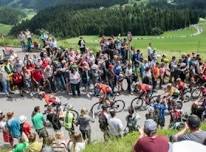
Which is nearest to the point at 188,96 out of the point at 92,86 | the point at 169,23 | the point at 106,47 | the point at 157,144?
the point at 92,86

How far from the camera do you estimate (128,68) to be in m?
29.6

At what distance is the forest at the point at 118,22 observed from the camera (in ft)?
442

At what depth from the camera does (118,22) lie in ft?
477

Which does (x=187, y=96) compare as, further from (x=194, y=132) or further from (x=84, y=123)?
(x=194, y=132)

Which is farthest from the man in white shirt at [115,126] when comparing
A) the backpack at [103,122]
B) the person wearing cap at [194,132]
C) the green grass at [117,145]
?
the person wearing cap at [194,132]

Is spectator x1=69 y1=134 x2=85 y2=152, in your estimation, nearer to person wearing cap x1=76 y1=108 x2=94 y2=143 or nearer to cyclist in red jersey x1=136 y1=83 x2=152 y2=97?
person wearing cap x1=76 y1=108 x2=94 y2=143

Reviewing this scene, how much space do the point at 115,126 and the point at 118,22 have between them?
421 feet

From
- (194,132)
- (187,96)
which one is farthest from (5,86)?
(194,132)

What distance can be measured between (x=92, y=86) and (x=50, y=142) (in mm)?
15765

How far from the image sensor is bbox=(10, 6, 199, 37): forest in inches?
5305

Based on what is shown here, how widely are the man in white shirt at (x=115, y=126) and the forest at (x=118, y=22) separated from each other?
4262 inches

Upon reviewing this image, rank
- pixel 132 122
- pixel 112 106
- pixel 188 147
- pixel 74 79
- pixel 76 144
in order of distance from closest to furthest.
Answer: pixel 188 147, pixel 76 144, pixel 132 122, pixel 112 106, pixel 74 79

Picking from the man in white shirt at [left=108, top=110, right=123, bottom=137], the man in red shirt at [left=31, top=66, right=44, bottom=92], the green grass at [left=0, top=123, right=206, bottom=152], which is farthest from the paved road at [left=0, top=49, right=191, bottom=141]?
the green grass at [left=0, top=123, right=206, bottom=152]

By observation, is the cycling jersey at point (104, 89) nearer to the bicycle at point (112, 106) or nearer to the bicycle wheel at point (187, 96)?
the bicycle at point (112, 106)
